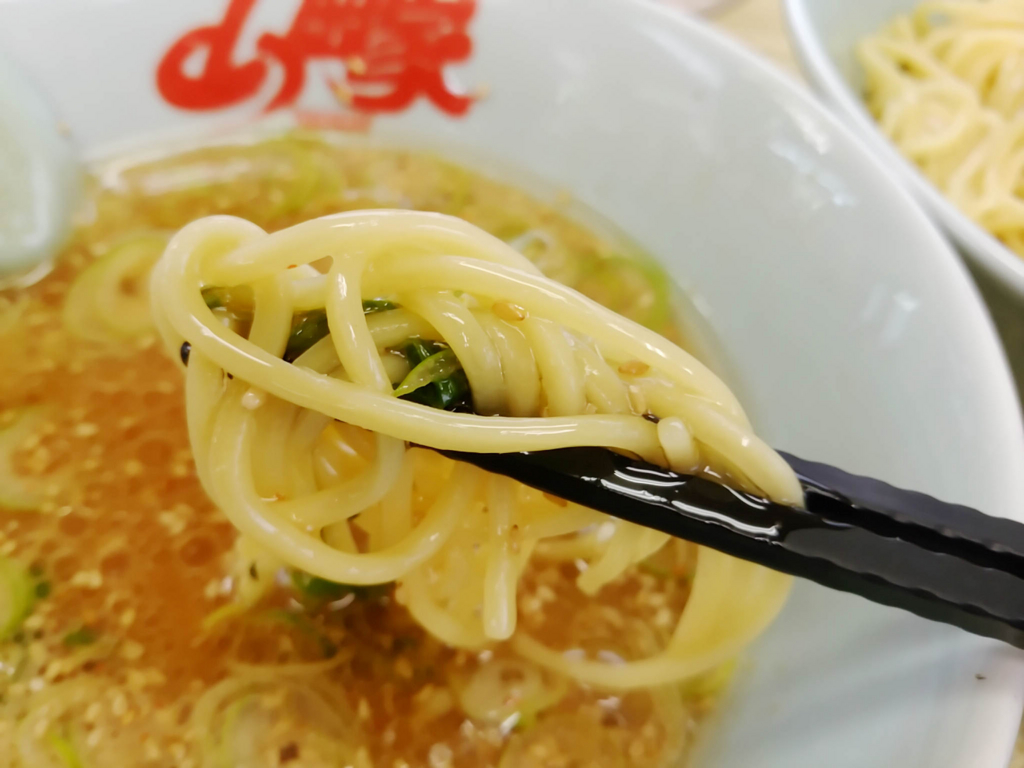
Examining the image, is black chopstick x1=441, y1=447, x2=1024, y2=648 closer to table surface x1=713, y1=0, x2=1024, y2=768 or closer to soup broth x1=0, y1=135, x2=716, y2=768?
soup broth x1=0, y1=135, x2=716, y2=768

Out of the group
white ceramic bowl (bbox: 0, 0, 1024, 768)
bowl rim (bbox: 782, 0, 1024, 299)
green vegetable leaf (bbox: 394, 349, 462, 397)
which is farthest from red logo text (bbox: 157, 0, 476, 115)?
green vegetable leaf (bbox: 394, 349, 462, 397)

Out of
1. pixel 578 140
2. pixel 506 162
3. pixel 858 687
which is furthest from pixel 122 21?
pixel 858 687

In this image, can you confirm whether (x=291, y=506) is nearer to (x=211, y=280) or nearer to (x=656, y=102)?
(x=211, y=280)

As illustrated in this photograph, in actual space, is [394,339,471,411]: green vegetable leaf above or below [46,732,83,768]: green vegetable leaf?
above

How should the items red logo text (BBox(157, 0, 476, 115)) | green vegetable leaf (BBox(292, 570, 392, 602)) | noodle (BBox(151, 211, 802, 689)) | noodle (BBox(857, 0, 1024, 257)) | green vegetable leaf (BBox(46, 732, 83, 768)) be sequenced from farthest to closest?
noodle (BBox(857, 0, 1024, 257)) → red logo text (BBox(157, 0, 476, 115)) → green vegetable leaf (BBox(292, 570, 392, 602)) → green vegetable leaf (BBox(46, 732, 83, 768)) → noodle (BBox(151, 211, 802, 689))

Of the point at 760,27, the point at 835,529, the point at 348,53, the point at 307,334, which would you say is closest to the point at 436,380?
the point at 307,334

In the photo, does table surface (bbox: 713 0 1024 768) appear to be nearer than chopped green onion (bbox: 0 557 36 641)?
No

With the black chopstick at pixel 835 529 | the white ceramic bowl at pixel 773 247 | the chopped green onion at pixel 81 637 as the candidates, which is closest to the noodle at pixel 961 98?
the white ceramic bowl at pixel 773 247
